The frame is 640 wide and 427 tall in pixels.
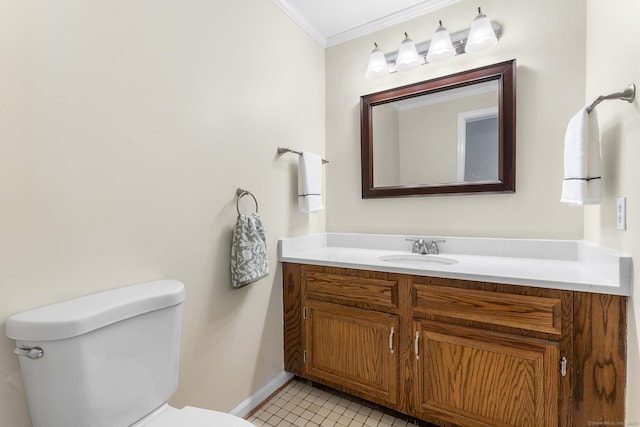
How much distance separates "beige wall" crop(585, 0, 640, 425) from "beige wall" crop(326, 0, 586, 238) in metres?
0.11

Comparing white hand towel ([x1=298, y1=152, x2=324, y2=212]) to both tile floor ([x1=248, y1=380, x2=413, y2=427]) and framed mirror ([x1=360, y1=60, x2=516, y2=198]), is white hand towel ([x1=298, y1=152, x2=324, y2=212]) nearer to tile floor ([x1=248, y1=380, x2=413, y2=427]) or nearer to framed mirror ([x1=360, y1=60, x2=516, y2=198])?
framed mirror ([x1=360, y1=60, x2=516, y2=198])

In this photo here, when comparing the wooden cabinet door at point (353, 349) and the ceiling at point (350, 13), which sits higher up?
the ceiling at point (350, 13)

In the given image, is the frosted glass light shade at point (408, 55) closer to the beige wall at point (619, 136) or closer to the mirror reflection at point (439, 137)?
the mirror reflection at point (439, 137)

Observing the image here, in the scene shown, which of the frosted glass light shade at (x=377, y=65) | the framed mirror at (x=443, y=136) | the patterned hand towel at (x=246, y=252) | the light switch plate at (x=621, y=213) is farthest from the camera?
the frosted glass light shade at (x=377, y=65)

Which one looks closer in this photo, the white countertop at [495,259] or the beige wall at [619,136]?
the beige wall at [619,136]

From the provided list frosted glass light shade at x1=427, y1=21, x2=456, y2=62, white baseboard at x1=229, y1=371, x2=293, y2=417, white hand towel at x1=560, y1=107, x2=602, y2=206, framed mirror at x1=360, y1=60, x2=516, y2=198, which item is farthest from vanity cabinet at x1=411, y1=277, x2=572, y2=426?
frosted glass light shade at x1=427, y1=21, x2=456, y2=62

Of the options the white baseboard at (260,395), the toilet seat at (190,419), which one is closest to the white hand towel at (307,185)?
the white baseboard at (260,395)

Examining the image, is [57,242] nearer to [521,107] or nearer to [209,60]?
[209,60]

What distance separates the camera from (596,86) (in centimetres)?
134

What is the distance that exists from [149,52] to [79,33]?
0.23m

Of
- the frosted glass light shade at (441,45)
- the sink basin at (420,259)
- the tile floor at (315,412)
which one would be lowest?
the tile floor at (315,412)

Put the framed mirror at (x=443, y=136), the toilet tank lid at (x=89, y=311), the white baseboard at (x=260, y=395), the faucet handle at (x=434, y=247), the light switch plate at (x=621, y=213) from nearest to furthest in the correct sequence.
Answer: the toilet tank lid at (x=89, y=311)
the light switch plate at (x=621, y=213)
the white baseboard at (x=260, y=395)
the framed mirror at (x=443, y=136)
the faucet handle at (x=434, y=247)

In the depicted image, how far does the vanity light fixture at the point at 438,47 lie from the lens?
1619 millimetres

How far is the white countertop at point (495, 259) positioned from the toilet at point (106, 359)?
34.6 inches
